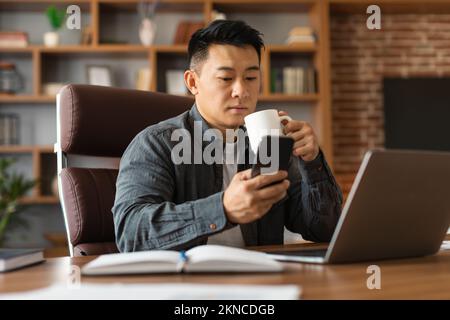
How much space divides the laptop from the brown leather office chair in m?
0.68

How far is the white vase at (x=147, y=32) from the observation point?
4020mm

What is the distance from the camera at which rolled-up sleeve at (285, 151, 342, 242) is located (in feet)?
4.74

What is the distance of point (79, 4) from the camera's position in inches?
157

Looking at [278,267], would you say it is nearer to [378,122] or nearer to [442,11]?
[378,122]

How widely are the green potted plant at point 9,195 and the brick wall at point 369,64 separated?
2.14m

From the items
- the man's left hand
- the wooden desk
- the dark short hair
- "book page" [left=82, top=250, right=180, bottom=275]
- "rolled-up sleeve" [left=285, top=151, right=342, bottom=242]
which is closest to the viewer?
the wooden desk

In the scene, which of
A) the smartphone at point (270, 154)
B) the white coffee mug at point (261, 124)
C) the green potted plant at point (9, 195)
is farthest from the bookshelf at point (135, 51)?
the smartphone at point (270, 154)

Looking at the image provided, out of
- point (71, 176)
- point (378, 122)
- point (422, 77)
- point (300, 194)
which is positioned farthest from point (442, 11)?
point (71, 176)

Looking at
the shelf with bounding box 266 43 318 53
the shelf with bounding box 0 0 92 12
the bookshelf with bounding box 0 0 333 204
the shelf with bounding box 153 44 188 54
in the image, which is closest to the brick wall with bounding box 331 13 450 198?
the bookshelf with bounding box 0 0 333 204

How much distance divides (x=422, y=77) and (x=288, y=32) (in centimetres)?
103

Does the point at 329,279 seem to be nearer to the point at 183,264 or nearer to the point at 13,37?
the point at 183,264

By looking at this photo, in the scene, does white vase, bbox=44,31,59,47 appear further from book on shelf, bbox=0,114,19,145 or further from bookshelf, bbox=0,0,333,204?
book on shelf, bbox=0,114,19,145

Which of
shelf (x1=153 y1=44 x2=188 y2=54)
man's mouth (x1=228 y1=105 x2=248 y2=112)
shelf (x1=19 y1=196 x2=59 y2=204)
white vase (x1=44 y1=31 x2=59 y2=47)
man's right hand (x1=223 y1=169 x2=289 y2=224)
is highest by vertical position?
white vase (x1=44 y1=31 x2=59 y2=47)

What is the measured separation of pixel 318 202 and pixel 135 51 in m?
2.76
